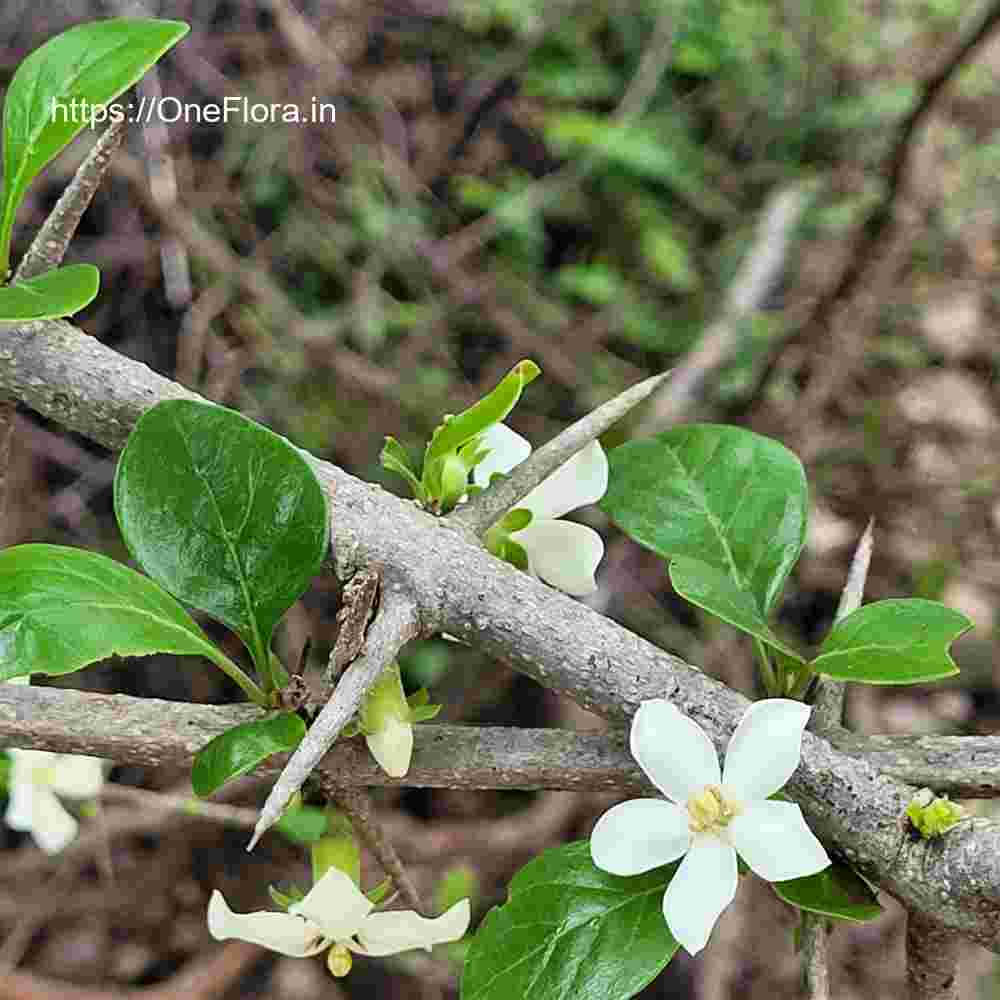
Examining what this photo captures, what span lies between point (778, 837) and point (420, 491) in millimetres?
300

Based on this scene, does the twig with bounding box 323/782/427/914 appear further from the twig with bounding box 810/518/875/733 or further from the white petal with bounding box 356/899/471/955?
the twig with bounding box 810/518/875/733

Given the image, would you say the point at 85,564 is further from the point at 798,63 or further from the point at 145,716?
the point at 798,63

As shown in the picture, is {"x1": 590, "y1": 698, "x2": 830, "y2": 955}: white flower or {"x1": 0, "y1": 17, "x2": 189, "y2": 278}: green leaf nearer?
{"x1": 590, "y1": 698, "x2": 830, "y2": 955}: white flower

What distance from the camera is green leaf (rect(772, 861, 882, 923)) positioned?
685 millimetres

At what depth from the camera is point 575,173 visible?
3238 mm

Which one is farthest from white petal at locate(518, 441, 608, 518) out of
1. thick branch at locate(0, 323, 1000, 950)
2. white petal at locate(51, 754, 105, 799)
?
white petal at locate(51, 754, 105, 799)

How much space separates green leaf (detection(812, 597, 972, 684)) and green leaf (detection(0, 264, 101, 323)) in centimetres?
49

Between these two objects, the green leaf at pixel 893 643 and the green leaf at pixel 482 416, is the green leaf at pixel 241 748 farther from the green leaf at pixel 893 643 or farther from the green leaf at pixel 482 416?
the green leaf at pixel 893 643

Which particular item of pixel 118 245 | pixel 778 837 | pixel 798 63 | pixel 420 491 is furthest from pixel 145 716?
pixel 798 63

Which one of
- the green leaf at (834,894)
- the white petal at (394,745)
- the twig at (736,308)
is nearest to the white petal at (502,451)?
the white petal at (394,745)

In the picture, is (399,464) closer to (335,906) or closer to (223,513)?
(223,513)

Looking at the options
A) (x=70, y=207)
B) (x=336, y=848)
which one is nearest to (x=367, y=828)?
(x=336, y=848)

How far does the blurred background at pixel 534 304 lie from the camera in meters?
2.59

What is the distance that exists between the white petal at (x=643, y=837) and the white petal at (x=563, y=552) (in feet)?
0.58
